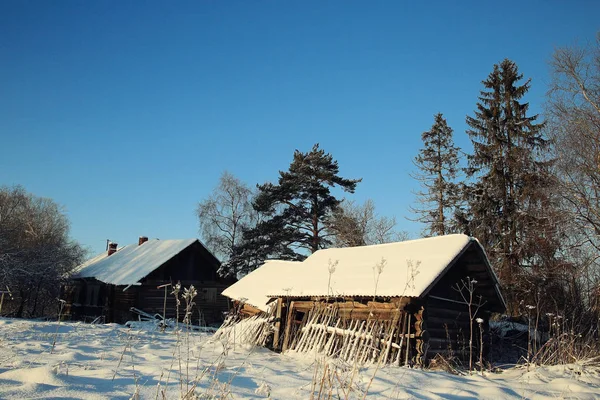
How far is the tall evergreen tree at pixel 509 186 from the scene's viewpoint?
66.1 feet

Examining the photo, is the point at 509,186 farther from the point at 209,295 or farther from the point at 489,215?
the point at 209,295

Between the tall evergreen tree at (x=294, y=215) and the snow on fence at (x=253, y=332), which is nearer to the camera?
the snow on fence at (x=253, y=332)

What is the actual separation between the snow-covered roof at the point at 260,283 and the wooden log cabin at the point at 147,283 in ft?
19.9

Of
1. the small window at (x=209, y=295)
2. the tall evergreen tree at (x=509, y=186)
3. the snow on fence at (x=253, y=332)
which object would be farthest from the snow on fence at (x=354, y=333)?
the small window at (x=209, y=295)

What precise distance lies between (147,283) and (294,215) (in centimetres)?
1036

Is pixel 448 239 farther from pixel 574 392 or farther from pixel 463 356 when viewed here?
pixel 574 392

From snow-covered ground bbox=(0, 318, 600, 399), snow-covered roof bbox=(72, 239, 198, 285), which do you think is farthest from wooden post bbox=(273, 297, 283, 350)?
snow-covered roof bbox=(72, 239, 198, 285)

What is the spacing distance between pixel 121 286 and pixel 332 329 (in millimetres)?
17302

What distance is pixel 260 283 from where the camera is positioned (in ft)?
58.4

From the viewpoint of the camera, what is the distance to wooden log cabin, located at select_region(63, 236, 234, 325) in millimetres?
24547

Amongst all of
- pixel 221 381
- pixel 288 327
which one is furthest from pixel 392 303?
pixel 221 381

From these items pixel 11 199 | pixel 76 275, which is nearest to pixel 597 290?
pixel 76 275

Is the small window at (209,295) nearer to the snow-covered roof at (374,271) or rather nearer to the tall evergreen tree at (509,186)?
the snow-covered roof at (374,271)

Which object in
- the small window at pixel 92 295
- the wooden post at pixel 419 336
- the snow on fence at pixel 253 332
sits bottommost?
the small window at pixel 92 295
